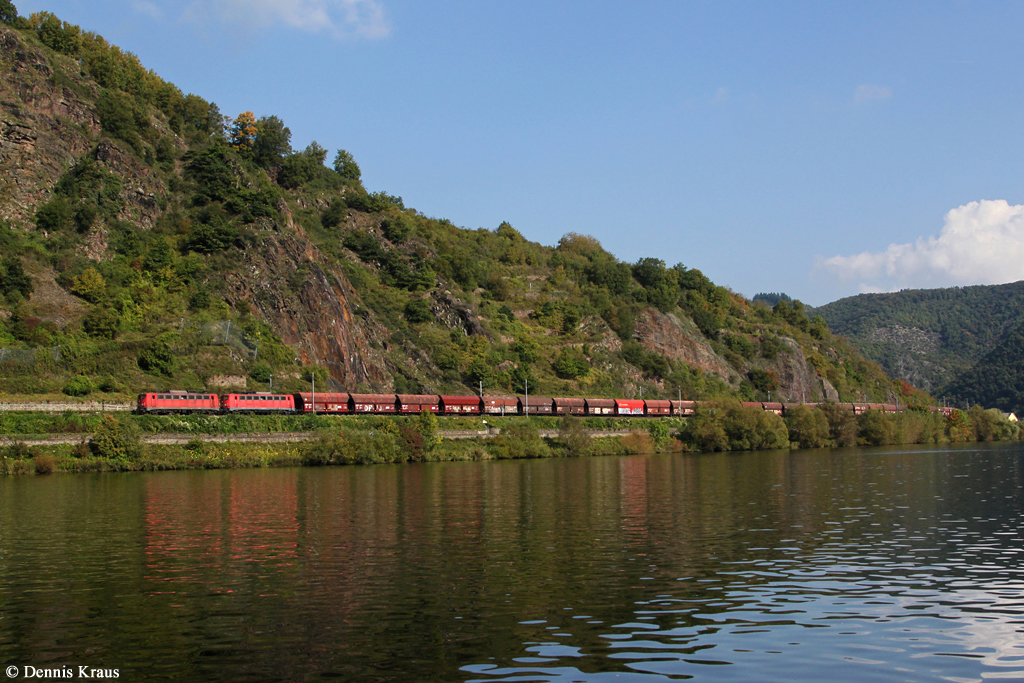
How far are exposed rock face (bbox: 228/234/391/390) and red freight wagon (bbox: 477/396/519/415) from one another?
759 inches

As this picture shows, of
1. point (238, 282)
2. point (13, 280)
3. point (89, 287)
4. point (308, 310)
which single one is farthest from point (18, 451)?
point (308, 310)

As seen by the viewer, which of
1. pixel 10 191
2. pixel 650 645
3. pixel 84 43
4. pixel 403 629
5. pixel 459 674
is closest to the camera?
pixel 459 674

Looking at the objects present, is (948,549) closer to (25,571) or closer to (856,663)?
(856,663)

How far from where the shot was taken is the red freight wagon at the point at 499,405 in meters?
114

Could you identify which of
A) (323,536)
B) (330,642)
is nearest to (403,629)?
(330,642)

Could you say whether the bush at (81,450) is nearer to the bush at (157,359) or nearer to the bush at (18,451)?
the bush at (18,451)

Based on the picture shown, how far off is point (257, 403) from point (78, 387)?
1900 cm

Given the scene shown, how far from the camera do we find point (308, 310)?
119625 millimetres

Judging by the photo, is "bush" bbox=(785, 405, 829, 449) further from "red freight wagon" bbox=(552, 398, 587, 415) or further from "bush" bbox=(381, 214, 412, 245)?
"bush" bbox=(381, 214, 412, 245)

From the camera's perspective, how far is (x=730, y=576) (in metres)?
25.5

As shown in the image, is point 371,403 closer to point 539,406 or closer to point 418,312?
point 539,406

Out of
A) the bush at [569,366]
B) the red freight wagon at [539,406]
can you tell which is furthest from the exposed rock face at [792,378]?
the red freight wagon at [539,406]

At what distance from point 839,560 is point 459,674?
57.3ft

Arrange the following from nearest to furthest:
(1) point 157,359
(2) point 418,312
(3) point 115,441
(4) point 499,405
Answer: (3) point 115,441 → (1) point 157,359 → (4) point 499,405 → (2) point 418,312
